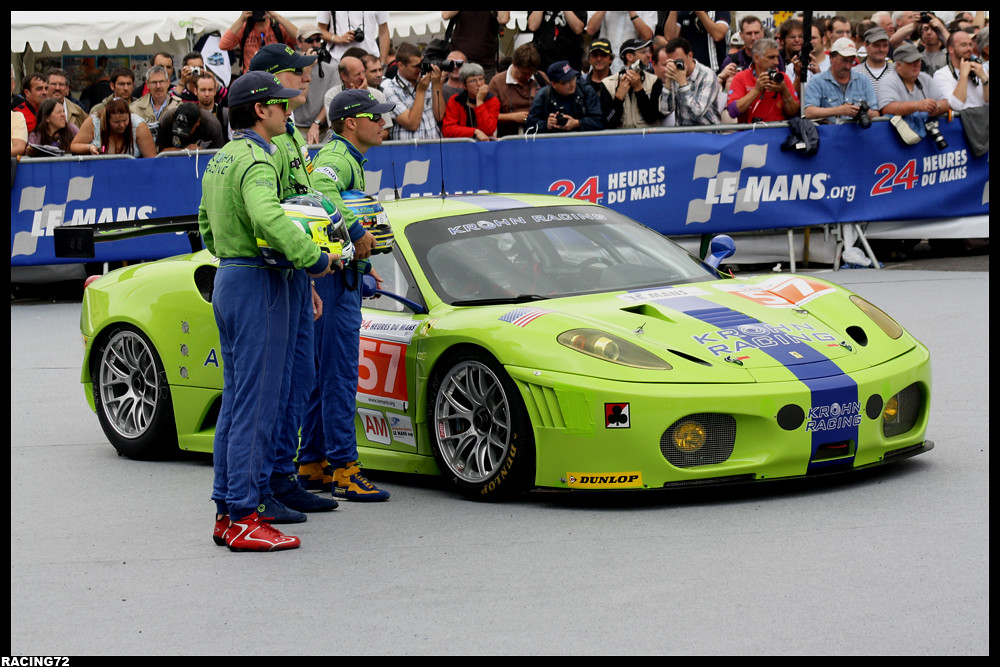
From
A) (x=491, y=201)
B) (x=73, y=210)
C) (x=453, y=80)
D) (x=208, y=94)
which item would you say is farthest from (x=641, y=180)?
(x=491, y=201)

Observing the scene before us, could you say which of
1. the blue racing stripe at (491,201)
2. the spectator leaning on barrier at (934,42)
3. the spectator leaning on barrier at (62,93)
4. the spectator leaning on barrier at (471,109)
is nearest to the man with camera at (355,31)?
the spectator leaning on barrier at (471,109)

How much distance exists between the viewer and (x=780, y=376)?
5688 mm

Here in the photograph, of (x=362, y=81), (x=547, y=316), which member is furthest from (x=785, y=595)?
(x=362, y=81)

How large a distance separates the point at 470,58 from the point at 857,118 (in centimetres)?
423

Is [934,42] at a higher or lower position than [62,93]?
higher

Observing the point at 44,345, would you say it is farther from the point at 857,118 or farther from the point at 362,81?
the point at 857,118

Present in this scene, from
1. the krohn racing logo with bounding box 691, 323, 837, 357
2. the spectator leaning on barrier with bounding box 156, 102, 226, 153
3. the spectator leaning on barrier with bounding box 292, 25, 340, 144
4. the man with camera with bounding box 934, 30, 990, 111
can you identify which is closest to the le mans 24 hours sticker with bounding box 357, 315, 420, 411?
the krohn racing logo with bounding box 691, 323, 837, 357

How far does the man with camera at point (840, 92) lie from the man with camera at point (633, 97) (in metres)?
1.49

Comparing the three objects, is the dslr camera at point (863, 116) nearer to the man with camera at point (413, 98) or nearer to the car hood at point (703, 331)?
the man with camera at point (413, 98)

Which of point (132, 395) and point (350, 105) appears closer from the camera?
point (350, 105)

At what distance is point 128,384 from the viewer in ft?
24.6

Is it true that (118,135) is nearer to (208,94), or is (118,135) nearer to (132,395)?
(208,94)

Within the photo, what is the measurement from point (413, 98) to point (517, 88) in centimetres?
117

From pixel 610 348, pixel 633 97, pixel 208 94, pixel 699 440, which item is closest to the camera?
pixel 699 440
